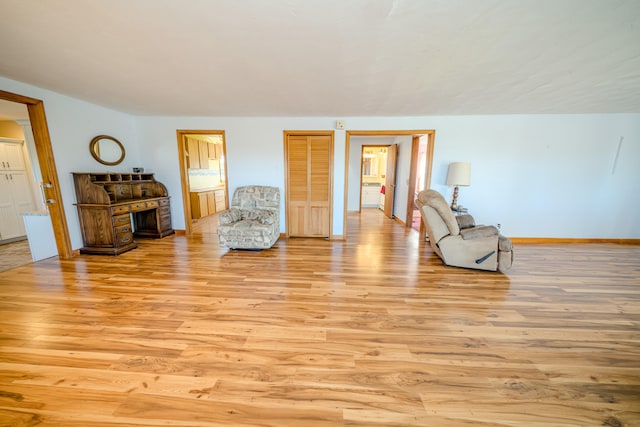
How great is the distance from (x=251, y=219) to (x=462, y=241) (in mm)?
3411

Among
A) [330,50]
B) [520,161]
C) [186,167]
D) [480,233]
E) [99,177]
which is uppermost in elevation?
[330,50]

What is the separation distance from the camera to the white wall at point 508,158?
3949 millimetres

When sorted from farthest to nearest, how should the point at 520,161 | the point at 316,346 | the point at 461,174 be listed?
the point at 520,161 < the point at 461,174 < the point at 316,346

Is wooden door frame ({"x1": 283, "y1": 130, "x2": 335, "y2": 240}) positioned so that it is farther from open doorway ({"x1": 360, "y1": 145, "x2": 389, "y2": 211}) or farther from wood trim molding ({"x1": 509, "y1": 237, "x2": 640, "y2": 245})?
open doorway ({"x1": 360, "y1": 145, "x2": 389, "y2": 211})

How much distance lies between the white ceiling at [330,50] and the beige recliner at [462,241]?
1.57 meters

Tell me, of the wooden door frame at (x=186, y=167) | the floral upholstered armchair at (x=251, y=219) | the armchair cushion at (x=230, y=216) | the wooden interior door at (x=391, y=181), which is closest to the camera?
the floral upholstered armchair at (x=251, y=219)

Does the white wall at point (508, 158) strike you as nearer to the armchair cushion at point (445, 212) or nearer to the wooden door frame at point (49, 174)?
the wooden door frame at point (49, 174)

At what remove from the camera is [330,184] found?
4320mm

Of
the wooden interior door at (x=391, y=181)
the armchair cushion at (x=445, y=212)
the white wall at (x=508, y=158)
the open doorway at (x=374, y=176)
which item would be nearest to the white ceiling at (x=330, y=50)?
the white wall at (x=508, y=158)

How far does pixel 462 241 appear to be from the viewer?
307 centimetres

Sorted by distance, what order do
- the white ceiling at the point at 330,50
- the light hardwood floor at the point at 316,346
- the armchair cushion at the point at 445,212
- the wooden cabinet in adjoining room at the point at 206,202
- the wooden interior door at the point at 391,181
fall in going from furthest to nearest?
the wooden interior door at the point at 391,181 < the wooden cabinet in adjoining room at the point at 206,202 < the armchair cushion at the point at 445,212 < the white ceiling at the point at 330,50 < the light hardwood floor at the point at 316,346

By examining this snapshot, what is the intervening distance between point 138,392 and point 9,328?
160cm

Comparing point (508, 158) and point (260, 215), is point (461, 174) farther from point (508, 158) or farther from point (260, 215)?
point (260, 215)

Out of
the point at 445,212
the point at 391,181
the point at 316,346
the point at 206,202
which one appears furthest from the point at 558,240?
the point at 206,202
